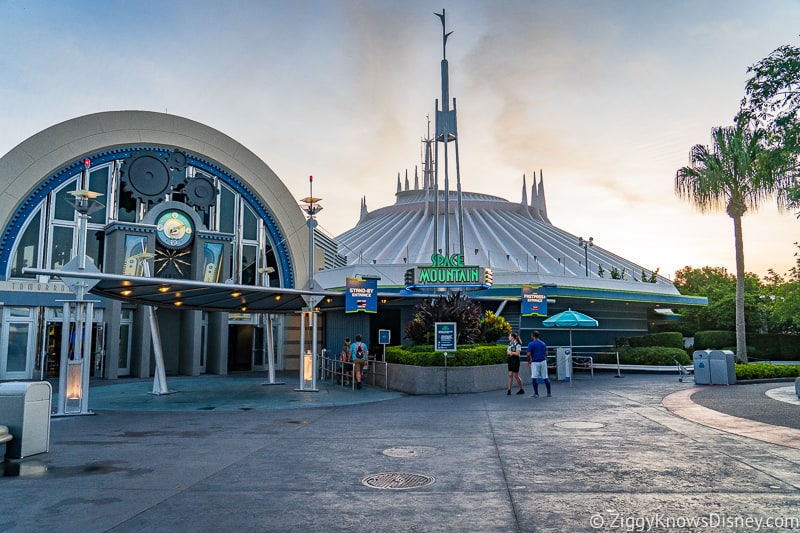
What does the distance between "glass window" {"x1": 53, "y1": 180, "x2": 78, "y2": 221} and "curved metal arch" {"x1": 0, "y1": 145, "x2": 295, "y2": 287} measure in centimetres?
27

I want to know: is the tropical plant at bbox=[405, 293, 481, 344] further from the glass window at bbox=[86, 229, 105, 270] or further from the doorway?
the doorway

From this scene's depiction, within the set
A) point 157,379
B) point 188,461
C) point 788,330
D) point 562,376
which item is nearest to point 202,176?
point 157,379

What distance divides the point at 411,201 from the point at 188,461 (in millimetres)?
45429

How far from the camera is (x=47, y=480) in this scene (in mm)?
7684

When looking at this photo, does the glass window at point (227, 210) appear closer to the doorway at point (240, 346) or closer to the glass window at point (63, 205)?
the glass window at point (63, 205)

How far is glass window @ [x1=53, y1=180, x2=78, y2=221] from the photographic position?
88.3 ft

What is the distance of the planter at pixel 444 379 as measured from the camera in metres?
19.2

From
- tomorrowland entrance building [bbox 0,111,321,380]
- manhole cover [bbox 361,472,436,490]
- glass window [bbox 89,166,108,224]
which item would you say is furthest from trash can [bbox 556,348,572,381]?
glass window [bbox 89,166,108,224]

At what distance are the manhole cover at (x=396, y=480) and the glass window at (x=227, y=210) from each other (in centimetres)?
2522

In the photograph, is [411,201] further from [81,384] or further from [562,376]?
[81,384]

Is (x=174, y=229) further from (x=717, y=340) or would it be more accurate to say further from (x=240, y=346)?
(x=717, y=340)

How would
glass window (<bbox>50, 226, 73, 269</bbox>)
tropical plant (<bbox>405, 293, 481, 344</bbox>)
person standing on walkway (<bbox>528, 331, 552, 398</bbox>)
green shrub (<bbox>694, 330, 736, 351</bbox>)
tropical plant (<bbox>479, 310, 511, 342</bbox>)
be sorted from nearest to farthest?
person standing on walkway (<bbox>528, 331, 552, 398</bbox>) → tropical plant (<bbox>405, 293, 481, 344</bbox>) → tropical plant (<bbox>479, 310, 511, 342</bbox>) → glass window (<bbox>50, 226, 73, 269</bbox>) → green shrub (<bbox>694, 330, 736, 351</bbox>)

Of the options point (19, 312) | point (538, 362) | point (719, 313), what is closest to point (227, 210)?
point (19, 312)

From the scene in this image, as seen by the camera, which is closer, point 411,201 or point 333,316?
point 333,316
